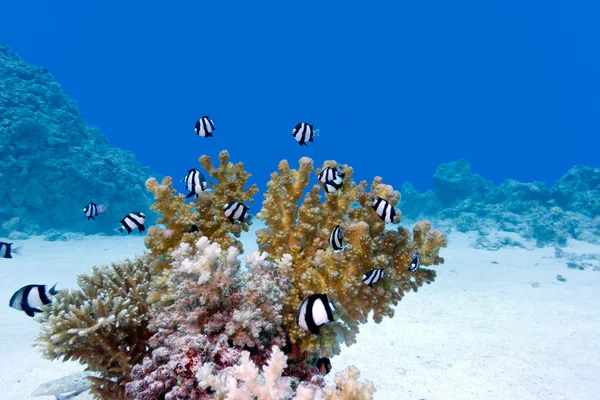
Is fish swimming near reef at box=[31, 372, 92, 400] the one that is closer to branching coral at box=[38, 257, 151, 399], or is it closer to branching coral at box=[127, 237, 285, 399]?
branching coral at box=[38, 257, 151, 399]

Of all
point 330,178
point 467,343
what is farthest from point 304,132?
point 467,343

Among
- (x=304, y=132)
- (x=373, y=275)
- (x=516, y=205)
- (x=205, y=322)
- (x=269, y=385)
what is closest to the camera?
(x=269, y=385)

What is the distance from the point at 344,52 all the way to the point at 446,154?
5842 centimetres

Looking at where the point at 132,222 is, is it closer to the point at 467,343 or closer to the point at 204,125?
the point at 204,125

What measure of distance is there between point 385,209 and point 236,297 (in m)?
1.75

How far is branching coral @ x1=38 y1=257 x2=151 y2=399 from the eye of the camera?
2.78 m

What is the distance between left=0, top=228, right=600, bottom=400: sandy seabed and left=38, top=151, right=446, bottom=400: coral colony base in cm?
200

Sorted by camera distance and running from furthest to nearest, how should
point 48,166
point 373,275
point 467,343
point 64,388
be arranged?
point 48,166 → point 467,343 → point 64,388 → point 373,275

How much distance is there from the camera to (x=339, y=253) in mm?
3441

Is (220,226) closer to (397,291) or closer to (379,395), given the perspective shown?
(397,291)

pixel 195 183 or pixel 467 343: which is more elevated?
pixel 195 183

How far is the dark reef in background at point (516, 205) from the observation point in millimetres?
20578

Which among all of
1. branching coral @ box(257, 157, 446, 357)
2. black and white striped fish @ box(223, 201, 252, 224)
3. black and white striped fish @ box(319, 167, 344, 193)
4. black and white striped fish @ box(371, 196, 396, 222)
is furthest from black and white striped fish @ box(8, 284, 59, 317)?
black and white striped fish @ box(371, 196, 396, 222)

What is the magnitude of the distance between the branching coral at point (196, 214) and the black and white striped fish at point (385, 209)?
1.78 metres
